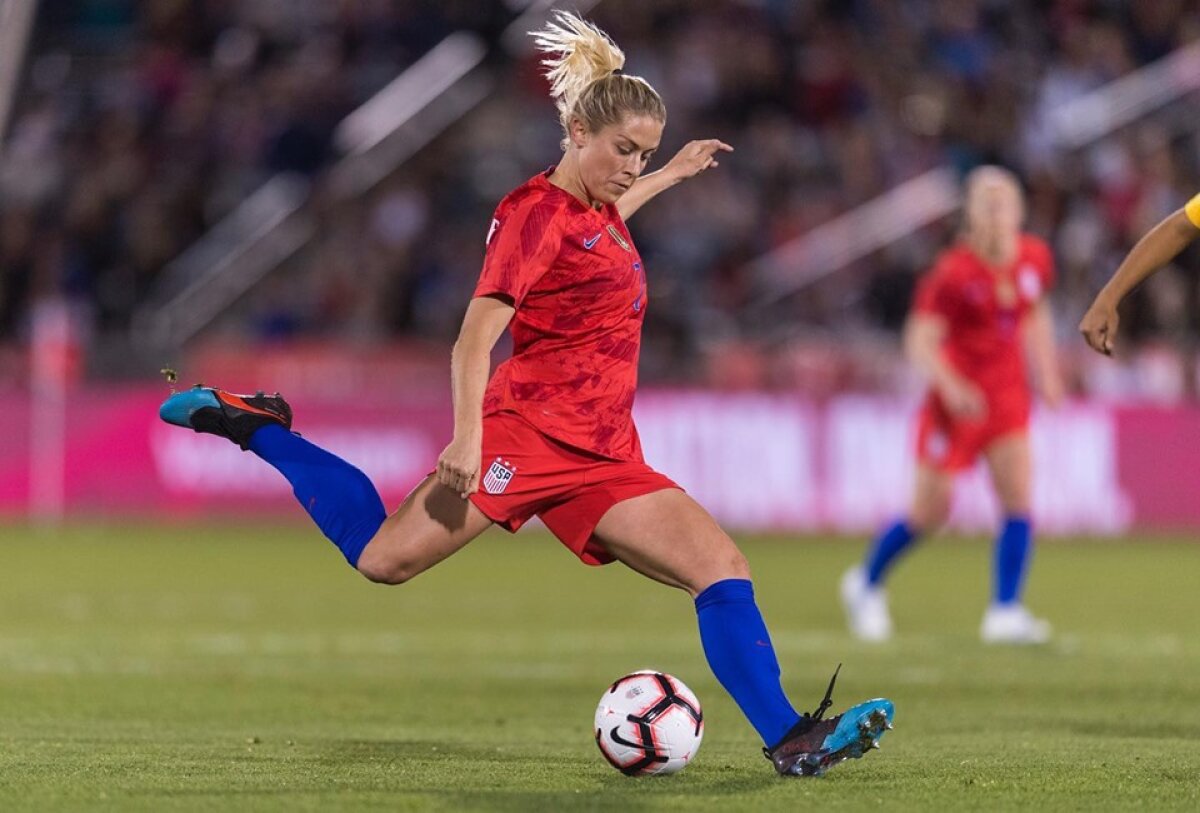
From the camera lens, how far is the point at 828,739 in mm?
6699

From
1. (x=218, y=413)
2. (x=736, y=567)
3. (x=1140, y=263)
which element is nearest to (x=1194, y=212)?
(x=1140, y=263)

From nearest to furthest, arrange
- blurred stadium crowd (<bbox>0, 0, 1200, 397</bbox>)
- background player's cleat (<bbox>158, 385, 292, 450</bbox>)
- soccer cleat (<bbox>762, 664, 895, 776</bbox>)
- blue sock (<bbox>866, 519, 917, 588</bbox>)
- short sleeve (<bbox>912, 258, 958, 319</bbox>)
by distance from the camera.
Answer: soccer cleat (<bbox>762, 664, 895, 776</bbox>) < background player's cleat (<bbox>158, 385, 292, 450</bbox>) < short sleeve (<bbox>912, 258, 958, 319</bbox>) < blue sock (<bbox>866, 519, 917, 588</bbox>) < blurred stadium crowd (<bbox>0, 0, 1200, 397</bbox>)

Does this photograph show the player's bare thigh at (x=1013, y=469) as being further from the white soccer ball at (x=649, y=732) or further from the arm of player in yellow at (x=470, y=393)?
the arm of player in yellow at (x=470, y=393)

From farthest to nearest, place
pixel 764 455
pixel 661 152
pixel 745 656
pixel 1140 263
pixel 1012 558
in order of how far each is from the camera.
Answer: pixel 661 152 < pixel 764 455 < pixel 1012 558 < pixel 1140 263 < pixel 745 656

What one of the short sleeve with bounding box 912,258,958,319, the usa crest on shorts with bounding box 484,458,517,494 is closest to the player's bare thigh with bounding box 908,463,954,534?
the short sleeve with bounding box 912,258,958,319

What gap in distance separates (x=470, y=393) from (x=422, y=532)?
2.07 ft

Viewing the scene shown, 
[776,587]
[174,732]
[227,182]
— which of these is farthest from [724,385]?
[174,732]

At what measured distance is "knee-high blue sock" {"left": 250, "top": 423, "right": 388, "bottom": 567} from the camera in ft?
24.0

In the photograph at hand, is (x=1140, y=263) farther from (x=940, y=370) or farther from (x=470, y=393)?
(x=940, y=370)

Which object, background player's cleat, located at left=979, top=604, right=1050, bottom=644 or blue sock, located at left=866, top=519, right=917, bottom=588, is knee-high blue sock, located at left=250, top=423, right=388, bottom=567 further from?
blue sock, located at left=866, top=519, right=917, bottom=588

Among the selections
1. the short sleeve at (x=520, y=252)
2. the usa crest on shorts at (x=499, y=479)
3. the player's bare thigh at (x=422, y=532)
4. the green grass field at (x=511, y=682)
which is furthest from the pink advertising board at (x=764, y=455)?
the short sleeve at (x=520, y=252)

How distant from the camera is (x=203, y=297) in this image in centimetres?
2367

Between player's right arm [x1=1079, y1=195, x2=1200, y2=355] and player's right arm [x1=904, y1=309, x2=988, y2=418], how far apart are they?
4.91 m

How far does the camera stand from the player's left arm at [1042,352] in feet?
41.3
